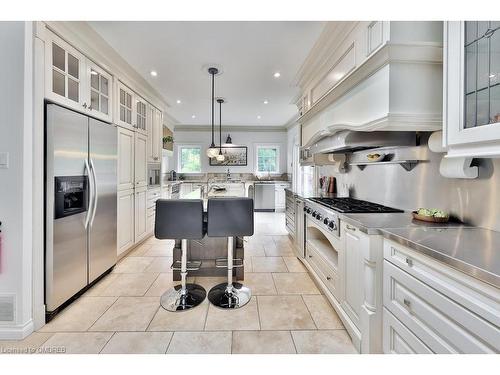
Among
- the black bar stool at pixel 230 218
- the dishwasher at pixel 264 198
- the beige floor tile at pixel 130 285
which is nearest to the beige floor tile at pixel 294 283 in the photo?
the black bar stool at pixel 230 218

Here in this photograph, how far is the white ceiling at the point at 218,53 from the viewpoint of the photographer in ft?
7.94

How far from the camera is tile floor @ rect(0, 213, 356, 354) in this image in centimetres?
172

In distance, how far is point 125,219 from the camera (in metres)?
3.36

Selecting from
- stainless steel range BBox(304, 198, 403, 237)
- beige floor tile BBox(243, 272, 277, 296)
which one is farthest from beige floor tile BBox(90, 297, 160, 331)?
stainless steel range BBox(304, 198, 403, 237)

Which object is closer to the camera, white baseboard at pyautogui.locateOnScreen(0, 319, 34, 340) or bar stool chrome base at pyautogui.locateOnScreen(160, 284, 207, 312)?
white baseboard at pyautogui.locateOnScreen(0, 319, 34, 340)

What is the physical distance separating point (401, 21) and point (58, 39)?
2.71m

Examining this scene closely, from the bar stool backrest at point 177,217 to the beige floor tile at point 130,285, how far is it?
90 cm

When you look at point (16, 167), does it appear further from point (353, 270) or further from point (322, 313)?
point (322, 313)

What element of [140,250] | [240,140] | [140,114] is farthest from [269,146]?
[140,250]

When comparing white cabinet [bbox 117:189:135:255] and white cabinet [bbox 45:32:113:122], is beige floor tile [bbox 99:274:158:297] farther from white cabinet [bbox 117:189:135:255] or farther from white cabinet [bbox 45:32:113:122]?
white cabinet [bbox 45:32:113:122]

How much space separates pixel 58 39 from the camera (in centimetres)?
212

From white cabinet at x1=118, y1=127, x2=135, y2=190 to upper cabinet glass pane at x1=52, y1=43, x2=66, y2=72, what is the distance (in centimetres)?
104
